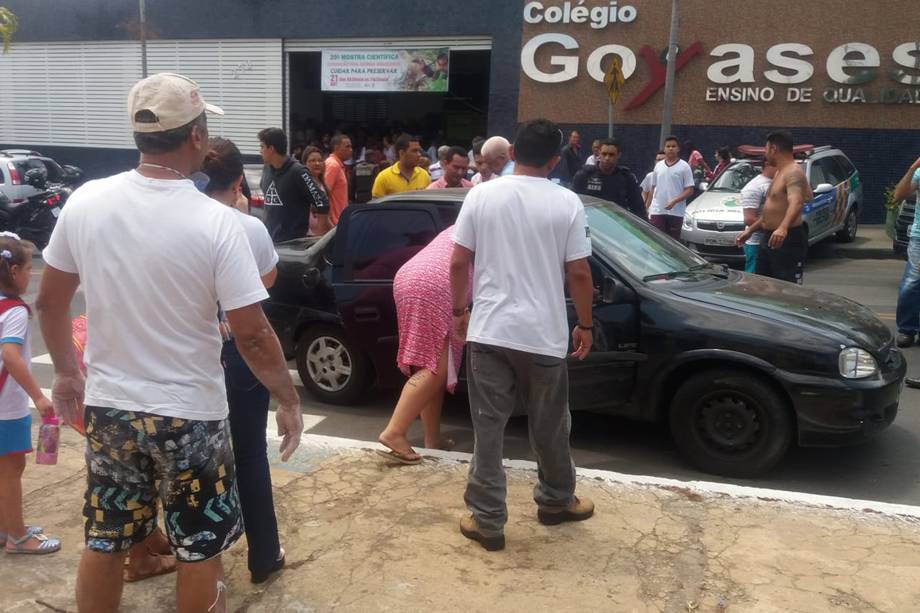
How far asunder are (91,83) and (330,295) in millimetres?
20432

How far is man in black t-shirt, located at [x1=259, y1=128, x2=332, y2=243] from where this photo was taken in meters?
7.20

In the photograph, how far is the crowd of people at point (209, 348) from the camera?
249cm

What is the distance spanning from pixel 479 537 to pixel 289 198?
4207mm

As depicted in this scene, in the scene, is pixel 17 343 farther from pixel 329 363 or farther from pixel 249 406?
pixel 329 363

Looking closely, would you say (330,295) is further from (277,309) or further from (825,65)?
(825,65)

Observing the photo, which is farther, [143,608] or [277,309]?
Result: [277,309]

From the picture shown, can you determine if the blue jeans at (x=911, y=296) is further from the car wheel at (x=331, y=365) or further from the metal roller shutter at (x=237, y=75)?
the metal roller shutter at (x=237, y=75)

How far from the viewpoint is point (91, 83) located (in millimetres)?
Result: 23562

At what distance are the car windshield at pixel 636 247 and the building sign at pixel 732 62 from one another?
13.7 metres

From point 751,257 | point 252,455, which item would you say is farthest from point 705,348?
point 751,257

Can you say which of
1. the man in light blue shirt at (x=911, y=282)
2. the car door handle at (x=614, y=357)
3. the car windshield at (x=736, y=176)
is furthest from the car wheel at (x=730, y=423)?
the car windshield at (x=736, y=176)

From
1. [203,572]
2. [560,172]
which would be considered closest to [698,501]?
[203,572]

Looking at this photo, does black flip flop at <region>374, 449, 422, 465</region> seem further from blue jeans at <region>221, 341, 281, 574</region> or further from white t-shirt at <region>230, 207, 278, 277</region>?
white t-shirt at <region>230, 207, 278, 277</region>

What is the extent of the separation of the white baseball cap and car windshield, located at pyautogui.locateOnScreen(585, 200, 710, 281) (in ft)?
9.96
